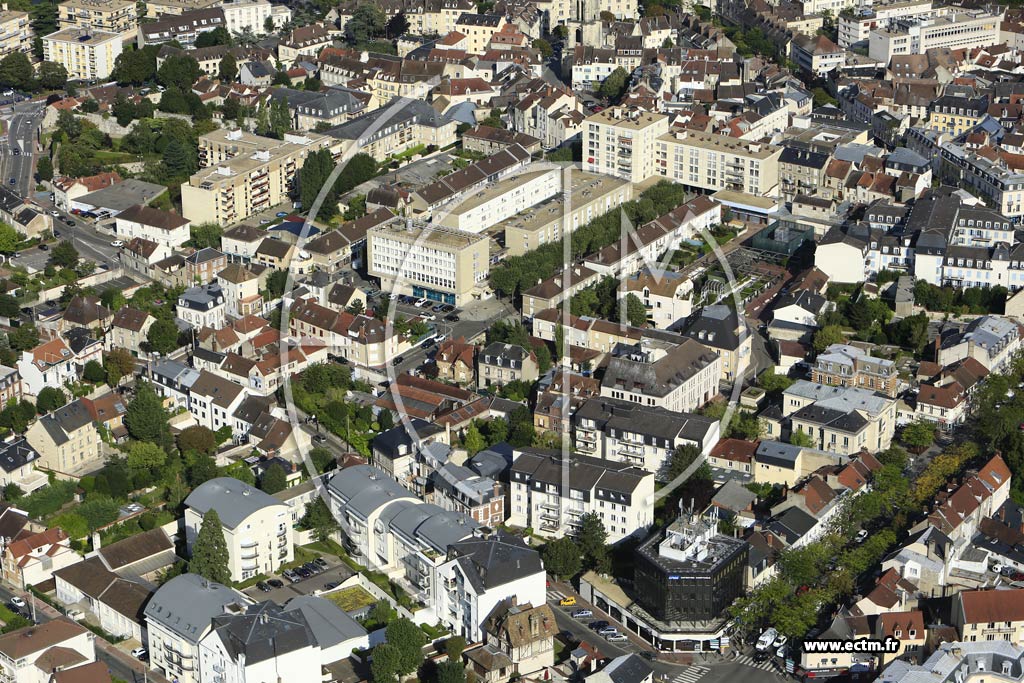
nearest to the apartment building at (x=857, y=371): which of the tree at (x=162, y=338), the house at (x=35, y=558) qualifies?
the tree at (x=162, y=338)

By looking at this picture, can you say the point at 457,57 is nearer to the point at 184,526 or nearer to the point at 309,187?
the point at 309,187

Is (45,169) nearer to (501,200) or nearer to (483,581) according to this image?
(501,200)

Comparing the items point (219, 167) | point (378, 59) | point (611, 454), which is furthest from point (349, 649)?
point (378, 59)

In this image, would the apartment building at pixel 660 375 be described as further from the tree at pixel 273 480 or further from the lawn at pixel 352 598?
the lawn at pixel 352 598

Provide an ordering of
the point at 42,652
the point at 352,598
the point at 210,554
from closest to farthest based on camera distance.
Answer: the point at 42,652 → the point at 210,554 → the point at 352,598

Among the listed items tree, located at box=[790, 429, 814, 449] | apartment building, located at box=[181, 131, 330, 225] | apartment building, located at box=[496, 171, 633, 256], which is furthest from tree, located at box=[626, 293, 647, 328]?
apartment building, located at box=[181, 131, 330, 225]

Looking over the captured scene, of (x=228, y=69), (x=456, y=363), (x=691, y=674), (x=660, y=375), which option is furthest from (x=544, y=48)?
(x=691, y=674)
